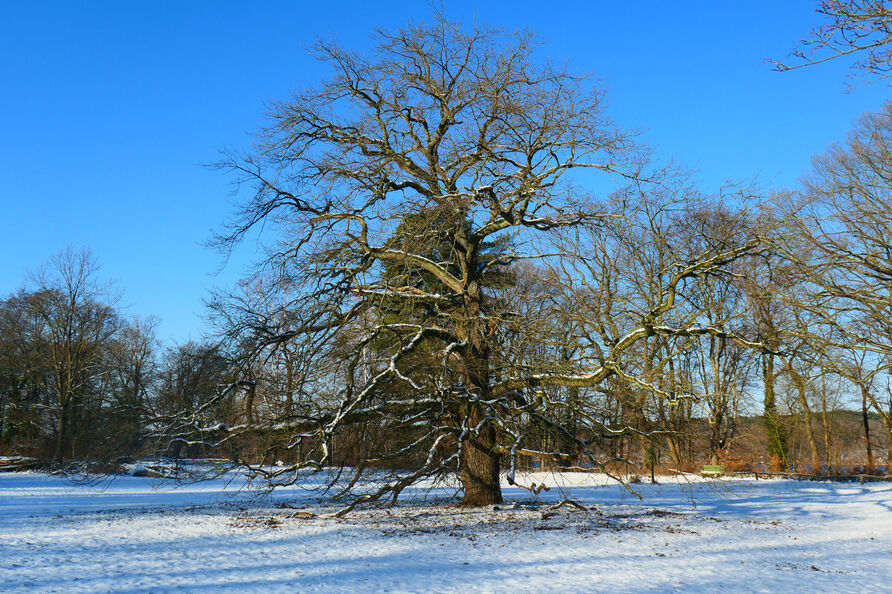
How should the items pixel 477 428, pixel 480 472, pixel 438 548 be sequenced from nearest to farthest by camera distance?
pixel 438 548
pixel 477 428
pixel 480 472

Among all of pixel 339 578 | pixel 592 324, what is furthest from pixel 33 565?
pixel 592 324

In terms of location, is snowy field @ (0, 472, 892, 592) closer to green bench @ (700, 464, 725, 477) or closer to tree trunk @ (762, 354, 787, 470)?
green bench @ (700, 464, 725, 477)

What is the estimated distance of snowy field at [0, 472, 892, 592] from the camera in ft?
26.6

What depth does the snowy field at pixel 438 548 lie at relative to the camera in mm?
8094

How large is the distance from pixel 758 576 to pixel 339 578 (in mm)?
5515

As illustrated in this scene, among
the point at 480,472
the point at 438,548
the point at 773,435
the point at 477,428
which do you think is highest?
the point at 477,428

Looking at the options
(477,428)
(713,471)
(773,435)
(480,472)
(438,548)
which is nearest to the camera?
(438,548)

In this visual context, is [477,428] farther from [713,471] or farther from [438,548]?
[713,471]

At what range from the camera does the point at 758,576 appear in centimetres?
884

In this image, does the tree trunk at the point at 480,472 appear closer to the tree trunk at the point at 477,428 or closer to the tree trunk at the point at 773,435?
the tree trunk at the point at 477,428

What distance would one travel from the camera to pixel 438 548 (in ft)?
33.6

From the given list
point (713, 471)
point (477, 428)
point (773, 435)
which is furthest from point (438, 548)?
point (773, 435)

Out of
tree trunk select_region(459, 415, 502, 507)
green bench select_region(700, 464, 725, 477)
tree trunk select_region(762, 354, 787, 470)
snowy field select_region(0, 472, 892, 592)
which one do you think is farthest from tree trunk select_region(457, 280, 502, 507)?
tree trunk select_region(762, 354, 787, 470)

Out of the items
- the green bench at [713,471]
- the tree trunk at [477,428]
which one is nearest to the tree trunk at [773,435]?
the green bench at [713,471]
